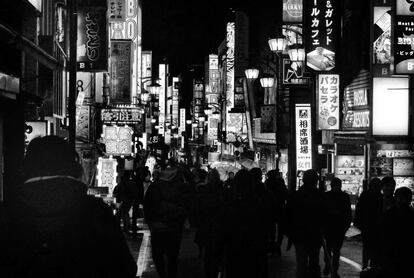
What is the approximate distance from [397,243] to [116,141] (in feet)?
89.1

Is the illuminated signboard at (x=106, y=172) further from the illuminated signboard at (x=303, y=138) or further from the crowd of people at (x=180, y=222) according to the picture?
the illuminated signboard at (x=303, y=138)

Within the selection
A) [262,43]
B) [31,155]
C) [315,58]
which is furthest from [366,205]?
[262,43]

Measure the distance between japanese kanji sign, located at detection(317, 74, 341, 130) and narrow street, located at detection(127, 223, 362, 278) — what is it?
738 cm

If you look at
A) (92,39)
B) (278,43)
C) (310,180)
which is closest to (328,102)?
(278,43)

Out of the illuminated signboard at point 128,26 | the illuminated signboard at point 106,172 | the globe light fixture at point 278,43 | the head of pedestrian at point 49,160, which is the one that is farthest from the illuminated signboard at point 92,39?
the head of pedestrian at point 49,160

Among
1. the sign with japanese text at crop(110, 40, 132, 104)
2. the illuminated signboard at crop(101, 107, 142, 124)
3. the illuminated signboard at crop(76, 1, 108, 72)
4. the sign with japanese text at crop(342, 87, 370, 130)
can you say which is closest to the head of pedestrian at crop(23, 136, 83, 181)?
the illuminated signboard at crop(76, 1, 108, 72)

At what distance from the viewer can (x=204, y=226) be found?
13.5 m

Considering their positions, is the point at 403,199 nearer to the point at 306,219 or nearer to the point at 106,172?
the point at 306,219

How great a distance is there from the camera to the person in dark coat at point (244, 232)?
9.12 meters

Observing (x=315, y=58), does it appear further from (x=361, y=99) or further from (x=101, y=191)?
(x=101, y=191)

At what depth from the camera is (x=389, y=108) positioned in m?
23.5

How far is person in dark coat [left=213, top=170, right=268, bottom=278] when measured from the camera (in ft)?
29.9

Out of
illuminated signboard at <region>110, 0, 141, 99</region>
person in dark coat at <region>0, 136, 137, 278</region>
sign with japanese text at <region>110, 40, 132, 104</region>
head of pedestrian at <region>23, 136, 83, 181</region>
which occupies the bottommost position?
person in dark coat at <region>0, 136, 137, 278</region>

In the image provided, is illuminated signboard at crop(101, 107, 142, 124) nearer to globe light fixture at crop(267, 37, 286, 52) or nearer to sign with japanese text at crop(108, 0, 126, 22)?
globe light fixture at crop(267, 37, 286, 52)
